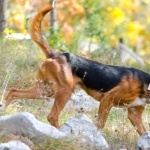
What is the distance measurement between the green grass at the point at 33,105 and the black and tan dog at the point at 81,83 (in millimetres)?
205

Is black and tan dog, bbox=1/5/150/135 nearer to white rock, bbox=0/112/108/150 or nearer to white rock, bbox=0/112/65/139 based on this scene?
white rock, bbox=0/112/108/150

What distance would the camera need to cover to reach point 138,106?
990 cm

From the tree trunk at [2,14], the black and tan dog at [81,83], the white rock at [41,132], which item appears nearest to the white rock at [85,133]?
the white rock at [41,132]

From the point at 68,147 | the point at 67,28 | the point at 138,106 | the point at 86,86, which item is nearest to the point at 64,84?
the point at 86,86

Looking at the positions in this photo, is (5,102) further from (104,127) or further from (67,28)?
(67,28)

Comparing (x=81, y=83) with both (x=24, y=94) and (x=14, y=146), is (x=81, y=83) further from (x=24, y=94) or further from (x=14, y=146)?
(x=14, y=146)

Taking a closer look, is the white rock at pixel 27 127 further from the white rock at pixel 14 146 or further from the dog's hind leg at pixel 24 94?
the dog's hind leg at pixel 24 94

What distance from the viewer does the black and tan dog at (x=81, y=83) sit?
9188mm

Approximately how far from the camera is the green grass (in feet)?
24.2

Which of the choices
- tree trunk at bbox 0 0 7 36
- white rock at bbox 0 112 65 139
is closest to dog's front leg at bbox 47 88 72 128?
white rock at bbox 0 112 65 139

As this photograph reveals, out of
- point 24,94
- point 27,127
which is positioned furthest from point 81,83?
point 27,127

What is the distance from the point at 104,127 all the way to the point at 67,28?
32.5ft

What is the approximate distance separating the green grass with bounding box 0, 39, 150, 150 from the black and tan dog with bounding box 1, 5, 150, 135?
0.21 m

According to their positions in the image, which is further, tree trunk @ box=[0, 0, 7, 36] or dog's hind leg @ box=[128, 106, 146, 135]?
tree trunk @ box=[0, 0, 7, 36]
